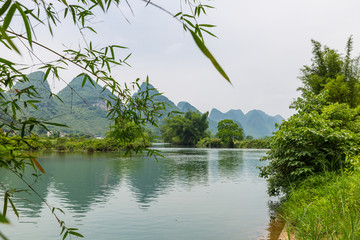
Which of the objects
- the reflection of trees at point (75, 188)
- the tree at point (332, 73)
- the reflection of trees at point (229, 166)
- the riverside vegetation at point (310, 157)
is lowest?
the reflection of trees at point (75, 188)

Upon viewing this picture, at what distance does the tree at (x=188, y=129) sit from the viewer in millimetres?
79750

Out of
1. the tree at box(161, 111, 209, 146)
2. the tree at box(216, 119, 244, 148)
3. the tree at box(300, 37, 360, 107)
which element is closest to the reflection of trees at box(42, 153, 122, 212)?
the tree at box(300, 37, 360, 107)

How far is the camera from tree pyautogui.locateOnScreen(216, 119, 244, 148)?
6725 cm

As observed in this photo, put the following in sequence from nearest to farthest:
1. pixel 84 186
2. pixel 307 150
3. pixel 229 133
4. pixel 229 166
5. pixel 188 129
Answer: pixel 307 150 < pixel 84 186 < pixel 229 166 < pixel 229 133 < pixel 188 129

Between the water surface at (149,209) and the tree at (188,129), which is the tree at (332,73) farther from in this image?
the tree at (188,129)

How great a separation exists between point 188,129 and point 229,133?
48.4 feet

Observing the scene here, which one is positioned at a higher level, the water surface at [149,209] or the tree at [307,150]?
the tree at [307,150]

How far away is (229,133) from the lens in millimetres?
69562

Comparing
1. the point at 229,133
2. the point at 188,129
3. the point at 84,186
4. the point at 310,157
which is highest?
the point at 188,129

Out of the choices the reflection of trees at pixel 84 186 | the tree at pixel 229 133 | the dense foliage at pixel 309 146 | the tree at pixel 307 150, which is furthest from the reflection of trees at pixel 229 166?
the tree at pixel 229 133

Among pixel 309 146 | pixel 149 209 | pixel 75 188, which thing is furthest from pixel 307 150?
pixel 75 188

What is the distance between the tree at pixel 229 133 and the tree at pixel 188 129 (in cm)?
1006

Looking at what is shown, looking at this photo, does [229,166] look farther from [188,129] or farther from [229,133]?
[188,129]

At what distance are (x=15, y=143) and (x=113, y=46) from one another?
1.14 m
